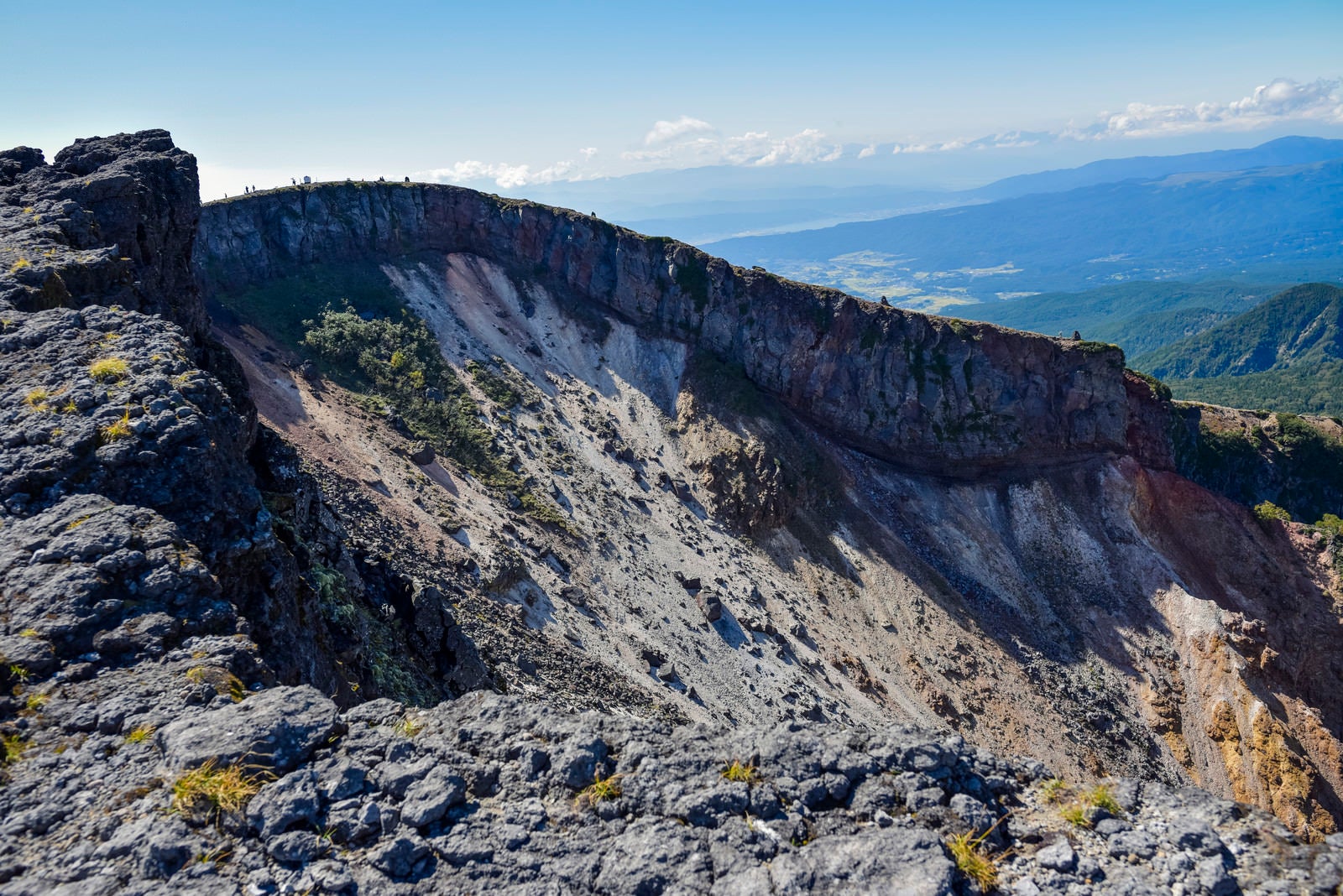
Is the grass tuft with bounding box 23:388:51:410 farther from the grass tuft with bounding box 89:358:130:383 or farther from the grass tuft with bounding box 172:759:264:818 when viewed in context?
the grass tuft with bounding box 172:759:264:818

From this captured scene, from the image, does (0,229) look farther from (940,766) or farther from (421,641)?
(940,766)

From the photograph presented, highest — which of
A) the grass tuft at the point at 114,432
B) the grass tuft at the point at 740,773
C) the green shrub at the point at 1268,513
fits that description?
the grass tuft at the point at 114,432

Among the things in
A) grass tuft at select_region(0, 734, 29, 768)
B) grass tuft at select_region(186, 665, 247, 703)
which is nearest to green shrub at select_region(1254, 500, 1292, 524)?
grass tuft at select_region(186, 665, 247, 703)

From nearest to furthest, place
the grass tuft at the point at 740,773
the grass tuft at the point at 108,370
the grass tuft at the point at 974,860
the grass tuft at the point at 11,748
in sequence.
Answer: the grass tuft at the point at 11,748
the grass tuft at the point at 974,860
the grass tuft at the point at 740,773
the grass tuft at the point at 108,370

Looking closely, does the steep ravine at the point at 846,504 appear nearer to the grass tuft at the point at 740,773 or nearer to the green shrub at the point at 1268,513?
the green shrub at the point at 1268,513

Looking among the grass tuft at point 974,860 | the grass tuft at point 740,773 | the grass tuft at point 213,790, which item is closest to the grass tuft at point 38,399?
the grass tuft at point 213,790

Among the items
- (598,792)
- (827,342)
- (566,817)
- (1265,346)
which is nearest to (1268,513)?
(827,342)
